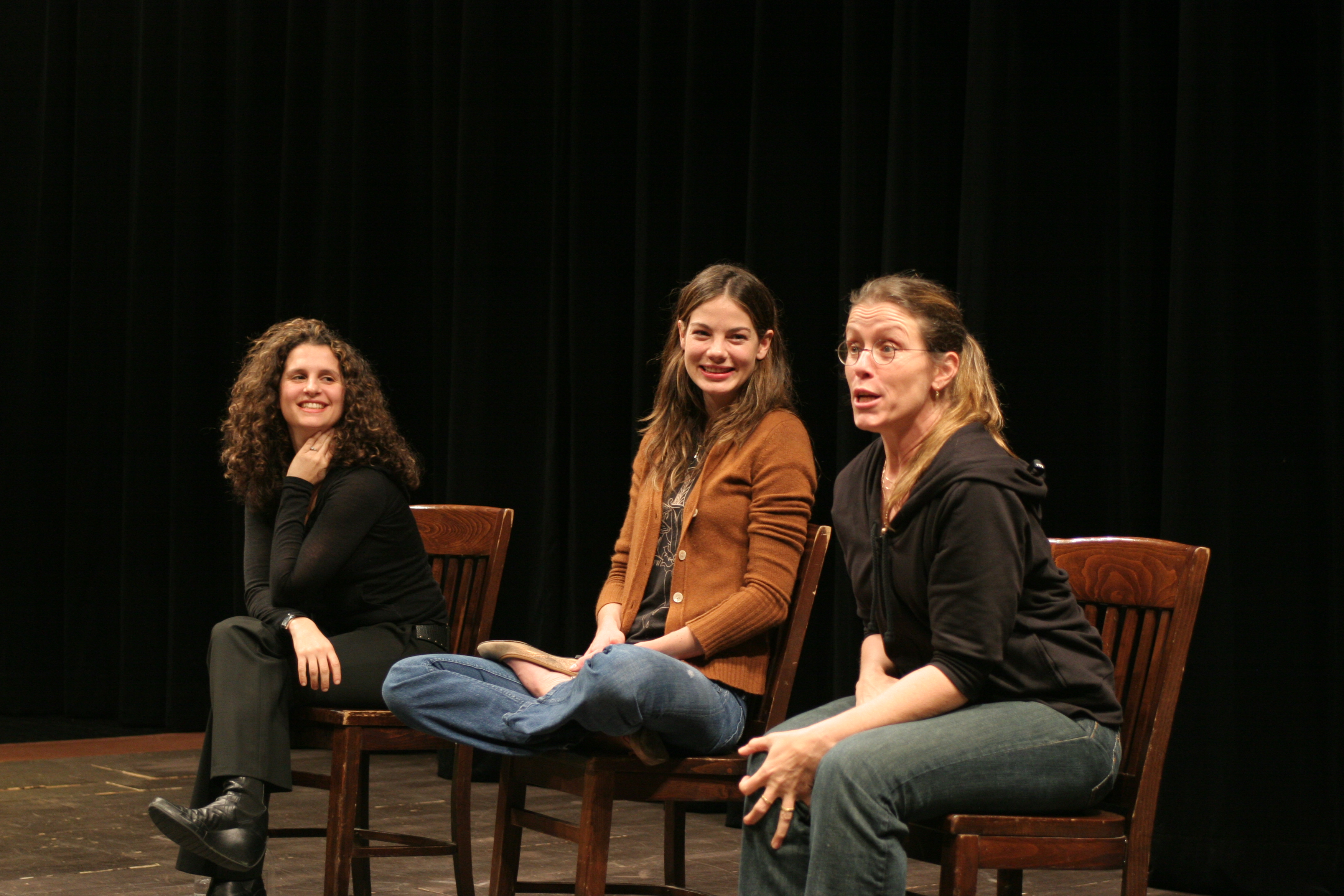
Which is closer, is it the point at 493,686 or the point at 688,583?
the point at 493,686

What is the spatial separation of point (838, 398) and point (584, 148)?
1.19 meters

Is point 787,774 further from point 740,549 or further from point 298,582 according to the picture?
point 298,582

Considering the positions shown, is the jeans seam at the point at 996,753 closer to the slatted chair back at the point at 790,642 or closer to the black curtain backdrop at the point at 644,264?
the slatted chair back at the point at 790,642

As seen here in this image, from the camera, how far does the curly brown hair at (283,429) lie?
2.82 meters

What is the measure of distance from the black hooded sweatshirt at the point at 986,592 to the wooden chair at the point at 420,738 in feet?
2.89

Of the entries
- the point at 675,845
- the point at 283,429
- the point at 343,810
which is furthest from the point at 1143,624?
the point at 283,429

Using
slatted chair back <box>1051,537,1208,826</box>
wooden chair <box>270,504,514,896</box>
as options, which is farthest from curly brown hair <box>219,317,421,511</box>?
slatted chair back <box>1051,537,1208,826</box>

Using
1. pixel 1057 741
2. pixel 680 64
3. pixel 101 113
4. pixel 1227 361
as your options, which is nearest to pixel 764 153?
pixel 680 64

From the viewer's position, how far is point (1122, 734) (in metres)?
1.92

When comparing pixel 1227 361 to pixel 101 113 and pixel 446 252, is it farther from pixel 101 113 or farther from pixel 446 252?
pixel 101 113

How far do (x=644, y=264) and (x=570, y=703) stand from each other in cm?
214

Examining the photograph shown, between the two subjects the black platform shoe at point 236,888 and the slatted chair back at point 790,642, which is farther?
the black platform shoe at point 236,888

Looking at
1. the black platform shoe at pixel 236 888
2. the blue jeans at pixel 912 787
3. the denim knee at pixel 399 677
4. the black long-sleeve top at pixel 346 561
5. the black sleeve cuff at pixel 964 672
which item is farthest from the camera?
the black long-sleeve top at pixel 346 561

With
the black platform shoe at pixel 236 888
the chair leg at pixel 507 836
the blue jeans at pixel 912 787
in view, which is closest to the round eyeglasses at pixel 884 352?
the blue jeans at pixel 912 787
